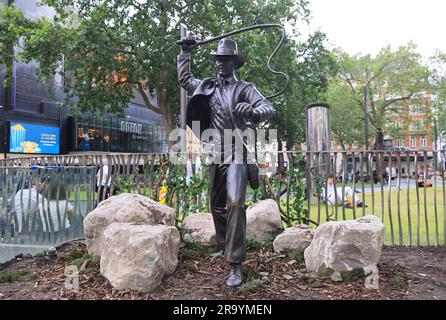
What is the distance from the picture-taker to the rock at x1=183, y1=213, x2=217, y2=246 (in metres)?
5.37

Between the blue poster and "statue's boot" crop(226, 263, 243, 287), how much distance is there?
28125 mm

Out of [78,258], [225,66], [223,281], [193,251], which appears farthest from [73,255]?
[225,66]

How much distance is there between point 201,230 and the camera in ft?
18.3

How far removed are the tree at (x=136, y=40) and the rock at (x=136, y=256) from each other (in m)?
11.6

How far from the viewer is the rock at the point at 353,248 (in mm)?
4090

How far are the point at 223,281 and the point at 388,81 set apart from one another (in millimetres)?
38190

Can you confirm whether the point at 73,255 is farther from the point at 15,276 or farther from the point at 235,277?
the point at 235,277

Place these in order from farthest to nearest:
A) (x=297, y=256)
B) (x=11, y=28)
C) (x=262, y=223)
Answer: (x=11, y=28) → (x=262, y=223) → (x=297, y=256)

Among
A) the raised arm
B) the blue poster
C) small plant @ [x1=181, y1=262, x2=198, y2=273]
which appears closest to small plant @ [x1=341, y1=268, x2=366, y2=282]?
small plant @ [x1=181, y1=262, x2=198, y2=273]

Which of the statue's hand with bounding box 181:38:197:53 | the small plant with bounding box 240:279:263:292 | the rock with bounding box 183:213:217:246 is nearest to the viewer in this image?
the small plant with bounding box 240:279:263:292

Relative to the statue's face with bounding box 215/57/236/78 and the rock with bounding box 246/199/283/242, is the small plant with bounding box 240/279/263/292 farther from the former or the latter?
the statue's face with bounding box 215/57/236/78

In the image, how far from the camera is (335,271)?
4.16m

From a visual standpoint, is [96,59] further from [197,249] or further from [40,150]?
[40,150]

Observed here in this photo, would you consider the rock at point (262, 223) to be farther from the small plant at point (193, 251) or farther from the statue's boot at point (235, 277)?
the statue's boot at point (235, 277)
